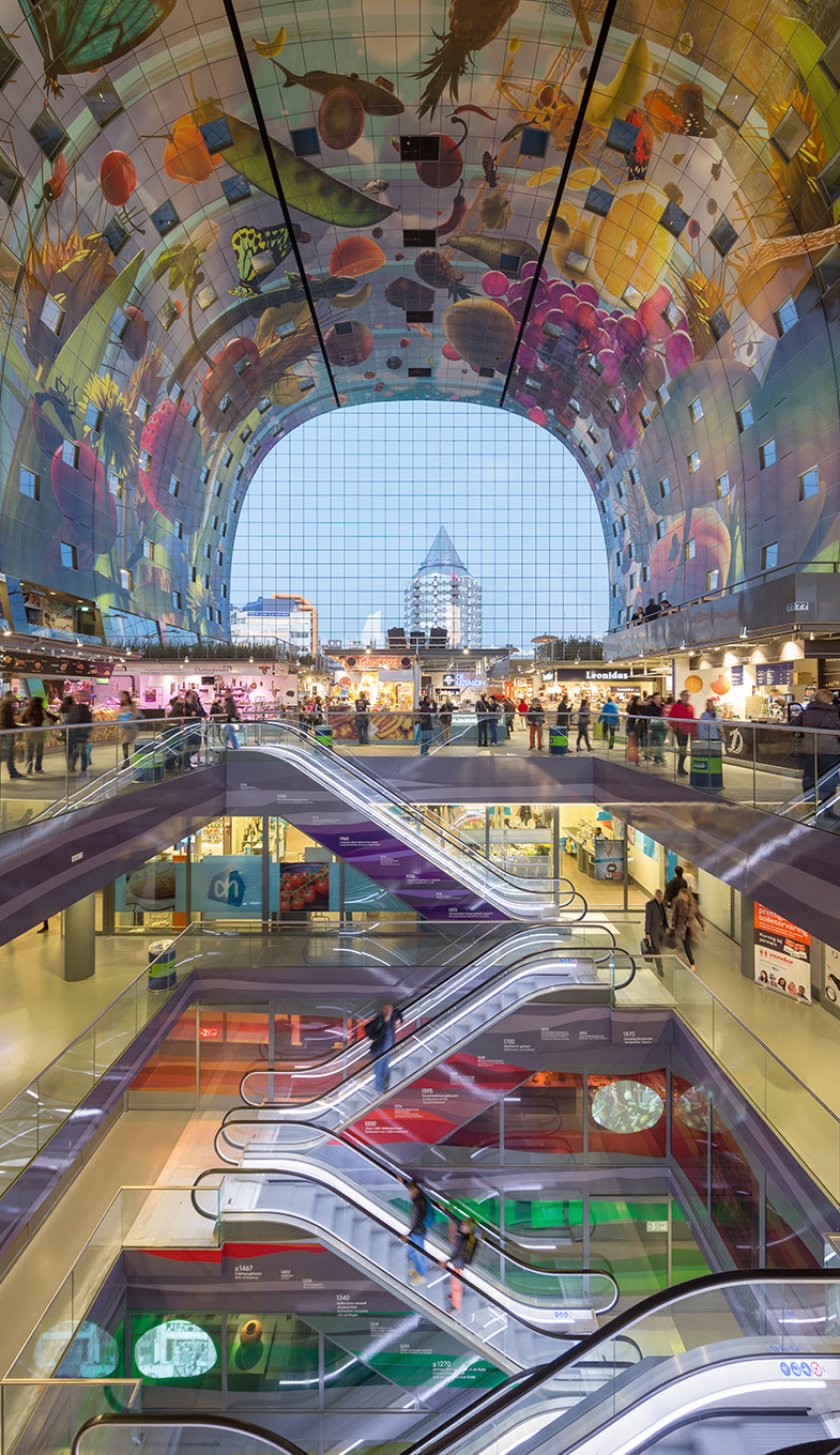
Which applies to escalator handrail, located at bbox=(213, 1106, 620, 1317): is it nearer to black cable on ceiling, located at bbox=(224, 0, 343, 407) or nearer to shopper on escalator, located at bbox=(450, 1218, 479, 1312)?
shopper on escalator, located at bbox=(450, 1218, 479, 1312)

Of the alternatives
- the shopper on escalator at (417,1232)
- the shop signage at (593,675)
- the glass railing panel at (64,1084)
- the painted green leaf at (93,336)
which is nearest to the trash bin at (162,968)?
the glass railing panel at (64,1084)

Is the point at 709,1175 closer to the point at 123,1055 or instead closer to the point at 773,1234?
the point at 773,1234

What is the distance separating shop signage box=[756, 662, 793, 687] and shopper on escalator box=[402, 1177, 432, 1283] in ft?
44.9

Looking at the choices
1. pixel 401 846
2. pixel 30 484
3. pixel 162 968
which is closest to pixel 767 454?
pixel 401 846

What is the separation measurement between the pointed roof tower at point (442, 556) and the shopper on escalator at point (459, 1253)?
1594 inches

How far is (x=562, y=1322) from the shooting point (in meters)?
9.20

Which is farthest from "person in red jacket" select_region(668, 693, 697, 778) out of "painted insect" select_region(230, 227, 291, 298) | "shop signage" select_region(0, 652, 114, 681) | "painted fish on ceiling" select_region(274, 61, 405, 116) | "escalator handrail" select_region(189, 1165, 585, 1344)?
"painted insect" select_region(230, 227, 291, 298)

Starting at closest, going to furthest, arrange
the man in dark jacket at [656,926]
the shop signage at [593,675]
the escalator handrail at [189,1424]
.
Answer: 1. the escalator handrail at [189,1424]
2. the man in dark jacket at [656,926]
3. the shop signage at [593,675]

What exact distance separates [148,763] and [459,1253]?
7812 millimetres

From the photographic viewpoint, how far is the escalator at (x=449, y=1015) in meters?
11.8

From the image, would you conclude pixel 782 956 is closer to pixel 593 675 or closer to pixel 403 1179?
pixel 403 1179

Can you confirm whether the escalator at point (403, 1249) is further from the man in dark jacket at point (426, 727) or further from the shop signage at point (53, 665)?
the shop signage at point (53, 665)

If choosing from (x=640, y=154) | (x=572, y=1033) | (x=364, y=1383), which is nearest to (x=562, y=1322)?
(x=364, y=1383)

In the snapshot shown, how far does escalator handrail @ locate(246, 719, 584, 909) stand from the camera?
1508cm
